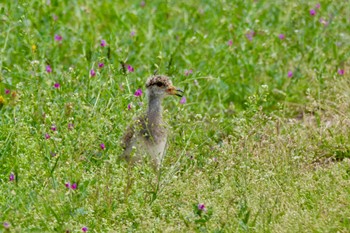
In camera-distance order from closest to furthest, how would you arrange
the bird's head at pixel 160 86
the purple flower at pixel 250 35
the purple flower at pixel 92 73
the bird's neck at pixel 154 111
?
the bird's neck at pixel 154 111 → the bird's head at pixel 160 86 → the purple flower at pixel 92 73 → the purple flower at pixel 250 35

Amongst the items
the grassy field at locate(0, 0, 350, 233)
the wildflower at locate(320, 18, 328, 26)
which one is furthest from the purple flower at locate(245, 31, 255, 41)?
the wildflower at locate(320, 18, 328, 26)

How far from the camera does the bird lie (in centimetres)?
770

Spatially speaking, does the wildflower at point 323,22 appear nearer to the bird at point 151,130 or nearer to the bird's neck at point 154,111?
the bird at point 151,130

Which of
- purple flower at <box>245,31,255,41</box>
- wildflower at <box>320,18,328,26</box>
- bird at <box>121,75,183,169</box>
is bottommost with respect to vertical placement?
bird at <box>121,75,183,169</box>

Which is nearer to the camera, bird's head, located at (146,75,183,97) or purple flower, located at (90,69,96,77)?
bird's head, located at (146,75,183,97)

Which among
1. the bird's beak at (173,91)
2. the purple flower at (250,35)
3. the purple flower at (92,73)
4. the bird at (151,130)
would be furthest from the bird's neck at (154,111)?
the purple flower at (250,35)

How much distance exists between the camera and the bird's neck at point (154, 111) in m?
8.04

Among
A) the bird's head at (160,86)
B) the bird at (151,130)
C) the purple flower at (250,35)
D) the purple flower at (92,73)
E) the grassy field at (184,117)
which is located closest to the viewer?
the grassy field at (184,117)

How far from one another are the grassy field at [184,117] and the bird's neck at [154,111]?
0.15m

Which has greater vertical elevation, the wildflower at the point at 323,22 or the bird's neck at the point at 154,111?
the wildflower at the point at 323,22

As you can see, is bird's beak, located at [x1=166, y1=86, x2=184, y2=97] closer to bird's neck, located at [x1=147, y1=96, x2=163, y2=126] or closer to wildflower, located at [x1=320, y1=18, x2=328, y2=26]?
bird's neck, located at [x1=147, y1=96, x2=163, y2=126]

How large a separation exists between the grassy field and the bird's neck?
147 millimetres

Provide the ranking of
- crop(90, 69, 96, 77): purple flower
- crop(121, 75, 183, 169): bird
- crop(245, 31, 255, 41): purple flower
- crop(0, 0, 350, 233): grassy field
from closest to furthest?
crop(0, 0, 350, 233): grassy field
crop(121, 75, 183, 169): bird
crop(90, 69, 96, 77): purple flower
crop(245, 31, 255, 41): purple flower

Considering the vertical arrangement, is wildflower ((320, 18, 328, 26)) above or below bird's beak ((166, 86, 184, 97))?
above
